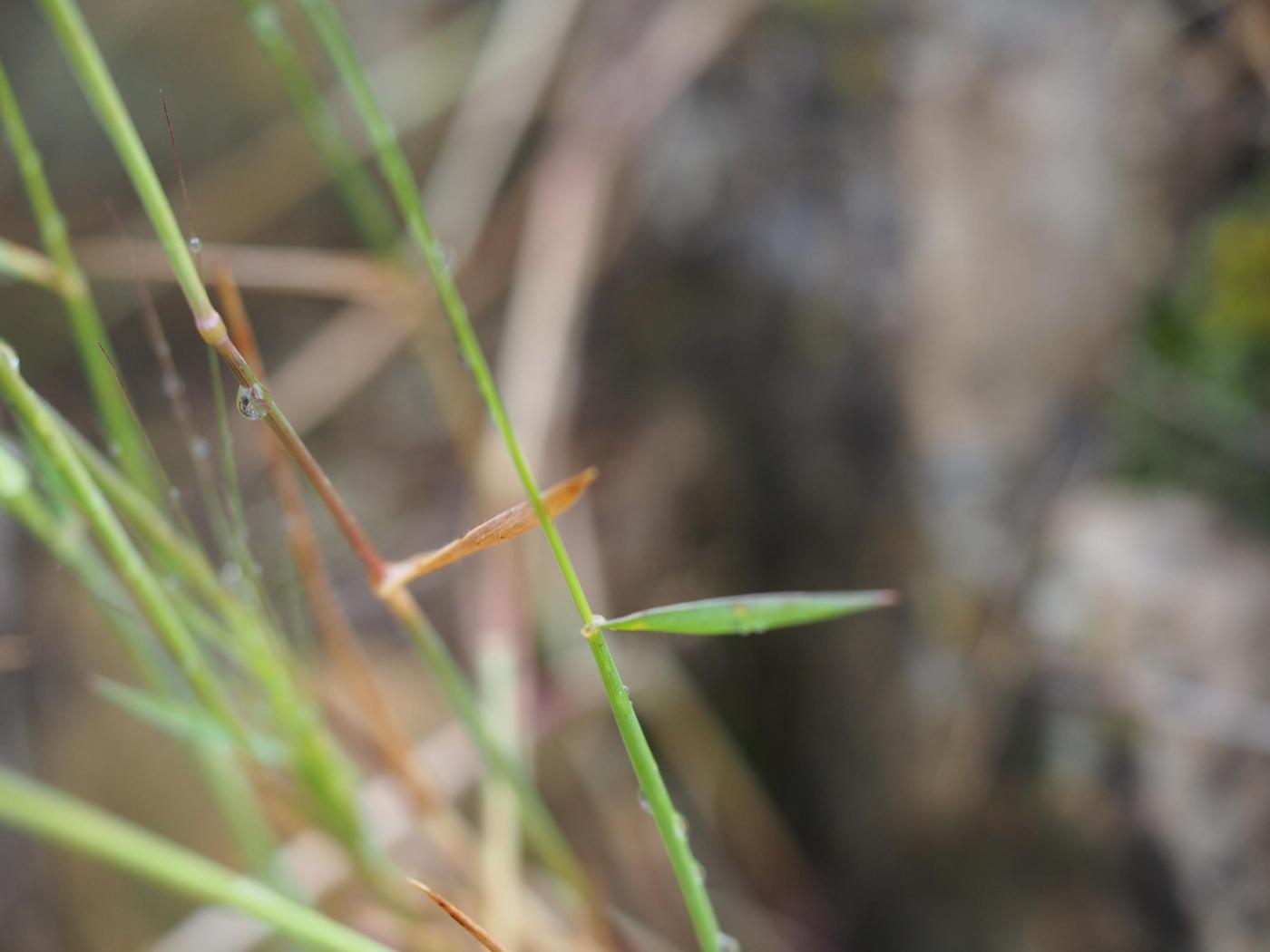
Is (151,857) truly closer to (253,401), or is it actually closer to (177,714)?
(177,714)

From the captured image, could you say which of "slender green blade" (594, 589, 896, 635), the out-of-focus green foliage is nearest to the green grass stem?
"slender green blade" (594, 589, 896, 635)

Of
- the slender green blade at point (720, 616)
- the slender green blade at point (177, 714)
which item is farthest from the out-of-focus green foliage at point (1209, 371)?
the slender green blade at point (177, 714)

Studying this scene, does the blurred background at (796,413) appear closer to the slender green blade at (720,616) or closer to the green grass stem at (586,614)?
the green grass stem at (586,614)

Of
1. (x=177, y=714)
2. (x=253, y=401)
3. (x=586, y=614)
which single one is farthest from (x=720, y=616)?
(x=177, y=714)

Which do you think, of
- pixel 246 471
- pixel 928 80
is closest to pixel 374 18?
pixel 246 471

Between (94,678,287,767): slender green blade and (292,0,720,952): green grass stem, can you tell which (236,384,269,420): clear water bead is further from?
(94,678,287,767): slender green blade

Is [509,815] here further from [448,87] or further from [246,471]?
[448,87]
